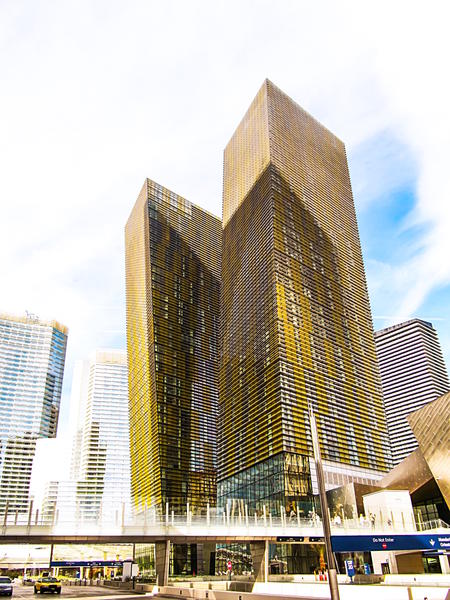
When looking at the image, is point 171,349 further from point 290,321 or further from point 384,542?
point 384,542

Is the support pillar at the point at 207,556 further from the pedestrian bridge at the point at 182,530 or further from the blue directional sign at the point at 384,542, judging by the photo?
the blue directional sign at the point at 384,542

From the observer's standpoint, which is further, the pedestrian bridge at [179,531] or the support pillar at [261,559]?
the support pillar at [261,559]

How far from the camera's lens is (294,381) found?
100438 mm

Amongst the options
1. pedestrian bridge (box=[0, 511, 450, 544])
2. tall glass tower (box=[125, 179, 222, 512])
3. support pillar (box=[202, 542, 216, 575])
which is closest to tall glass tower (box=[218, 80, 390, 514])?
support pillar (box=[202, 542, 216, 575])

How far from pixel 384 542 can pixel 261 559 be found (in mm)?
27622

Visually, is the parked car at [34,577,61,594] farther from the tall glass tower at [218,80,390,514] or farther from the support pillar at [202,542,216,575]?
the support pillar at [202,542,216,575]

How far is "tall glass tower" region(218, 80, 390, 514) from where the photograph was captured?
98.6 m

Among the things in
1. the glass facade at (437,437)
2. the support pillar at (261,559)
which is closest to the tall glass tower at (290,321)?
the glass facade at (437,437)

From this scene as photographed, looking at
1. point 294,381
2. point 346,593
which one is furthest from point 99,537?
point 294,381

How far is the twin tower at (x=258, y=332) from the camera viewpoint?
102 metres

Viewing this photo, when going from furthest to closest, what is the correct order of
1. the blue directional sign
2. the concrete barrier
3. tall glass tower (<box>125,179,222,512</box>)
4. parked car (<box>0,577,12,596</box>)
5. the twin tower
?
tall glass tower (<box>125,179,222,512</box>), the twin tower, parked car (<box>0,577,12,596</box>), the concrete barrier, the blue directional sign

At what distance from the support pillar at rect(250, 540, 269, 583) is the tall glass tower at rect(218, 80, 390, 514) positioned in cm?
3338

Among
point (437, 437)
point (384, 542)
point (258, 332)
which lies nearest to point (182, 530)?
point (384, 542)

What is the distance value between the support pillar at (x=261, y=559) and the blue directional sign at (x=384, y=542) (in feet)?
81.6
